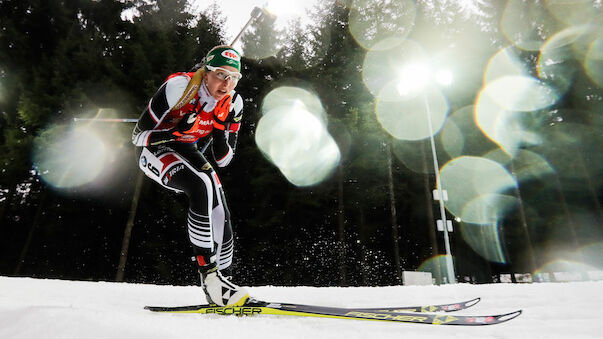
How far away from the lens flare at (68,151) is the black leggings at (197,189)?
1147cm

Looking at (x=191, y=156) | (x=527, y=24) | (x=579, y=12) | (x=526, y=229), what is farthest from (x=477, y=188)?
(x=191, y=156)

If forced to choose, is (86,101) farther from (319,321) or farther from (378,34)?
(319,321)

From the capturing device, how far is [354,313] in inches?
89.9

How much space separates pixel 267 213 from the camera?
16.5 metres

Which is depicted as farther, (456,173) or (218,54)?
(456,173)

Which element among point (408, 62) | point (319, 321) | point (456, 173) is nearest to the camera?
point (319, 321)

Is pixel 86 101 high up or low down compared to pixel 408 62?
down

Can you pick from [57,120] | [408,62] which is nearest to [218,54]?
[57,120]

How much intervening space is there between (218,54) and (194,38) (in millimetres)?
16270

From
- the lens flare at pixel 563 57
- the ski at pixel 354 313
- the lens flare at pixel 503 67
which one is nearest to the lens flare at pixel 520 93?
the lens flare at pixel 503 67

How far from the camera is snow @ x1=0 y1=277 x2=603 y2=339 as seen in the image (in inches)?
65.1

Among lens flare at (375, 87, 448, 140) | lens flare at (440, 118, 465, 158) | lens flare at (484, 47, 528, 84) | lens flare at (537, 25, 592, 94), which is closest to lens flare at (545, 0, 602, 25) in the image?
lens flare at (537, 25, 592, 94)

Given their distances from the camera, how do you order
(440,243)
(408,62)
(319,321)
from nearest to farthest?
(319,321)
(408,62)
(440,243)

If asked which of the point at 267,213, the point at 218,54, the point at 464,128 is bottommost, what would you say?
the point at 218,54
